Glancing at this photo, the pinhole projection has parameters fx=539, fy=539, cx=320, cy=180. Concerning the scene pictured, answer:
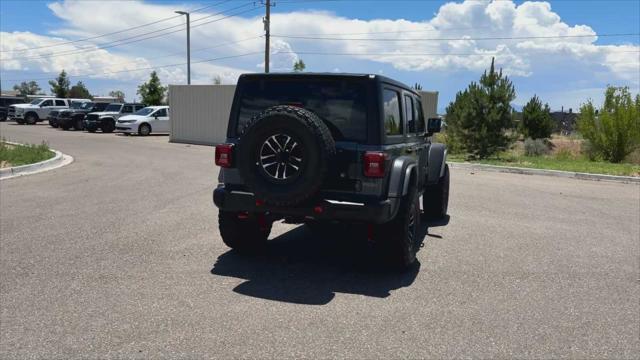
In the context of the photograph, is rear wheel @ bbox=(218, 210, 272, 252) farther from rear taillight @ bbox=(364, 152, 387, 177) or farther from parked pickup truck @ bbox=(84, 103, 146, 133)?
parked pickup truck @ bbox=(84, 103, 146, 133)

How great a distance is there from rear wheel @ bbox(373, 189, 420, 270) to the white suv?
3956 cm

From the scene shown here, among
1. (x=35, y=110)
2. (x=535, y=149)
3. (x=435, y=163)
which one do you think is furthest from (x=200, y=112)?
(x=435, y=163)

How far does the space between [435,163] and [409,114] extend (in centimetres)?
A: 150

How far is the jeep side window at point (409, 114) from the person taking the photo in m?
6.44

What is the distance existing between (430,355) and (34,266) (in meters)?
4.06

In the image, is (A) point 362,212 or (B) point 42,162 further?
(B) point 42,162

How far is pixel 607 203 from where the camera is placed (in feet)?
36.9

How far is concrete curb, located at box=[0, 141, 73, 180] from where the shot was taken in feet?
40.0

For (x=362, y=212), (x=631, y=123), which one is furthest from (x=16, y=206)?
(x=631, y=123)

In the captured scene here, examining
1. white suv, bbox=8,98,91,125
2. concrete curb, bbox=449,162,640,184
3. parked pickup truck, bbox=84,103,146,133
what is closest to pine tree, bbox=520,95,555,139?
concrete curb, bbox=449,162,640,184

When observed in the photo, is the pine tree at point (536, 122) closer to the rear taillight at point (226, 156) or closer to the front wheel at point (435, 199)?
the front wheel at point (435, 199)

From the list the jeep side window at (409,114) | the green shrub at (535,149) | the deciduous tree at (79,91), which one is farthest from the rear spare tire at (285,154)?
the deciduous tree at (79,91)

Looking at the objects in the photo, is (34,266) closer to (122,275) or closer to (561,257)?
(122,275)

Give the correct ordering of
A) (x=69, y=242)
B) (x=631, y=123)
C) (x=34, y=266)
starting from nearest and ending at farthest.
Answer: (x=34, y=266)
(x=69, y=242)
(x=631, y=123)
